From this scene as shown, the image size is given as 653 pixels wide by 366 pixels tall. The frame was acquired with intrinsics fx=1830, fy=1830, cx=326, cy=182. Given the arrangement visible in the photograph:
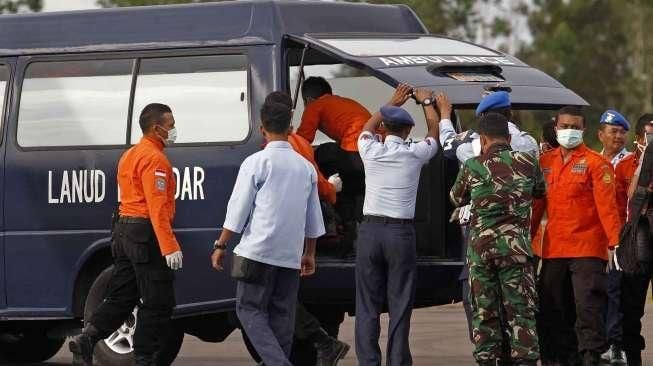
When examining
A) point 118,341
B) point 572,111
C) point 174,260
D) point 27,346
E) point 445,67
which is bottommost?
point 27,346

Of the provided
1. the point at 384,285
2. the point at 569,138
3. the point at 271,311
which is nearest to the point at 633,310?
the point at 569,138

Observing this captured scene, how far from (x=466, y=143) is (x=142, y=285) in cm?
217

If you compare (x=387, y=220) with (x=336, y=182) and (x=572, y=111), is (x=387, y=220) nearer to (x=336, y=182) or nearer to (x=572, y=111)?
(x=336, y=182)

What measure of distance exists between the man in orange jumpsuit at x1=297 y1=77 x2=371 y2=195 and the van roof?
44cm

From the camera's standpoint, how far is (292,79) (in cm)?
1280

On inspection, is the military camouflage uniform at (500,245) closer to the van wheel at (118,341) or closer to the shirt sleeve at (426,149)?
the shirt sleeve at (426,149)

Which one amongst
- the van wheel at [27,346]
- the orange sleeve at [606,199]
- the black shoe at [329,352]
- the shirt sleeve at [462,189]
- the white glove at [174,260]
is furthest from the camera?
the van wheel at [27,346]

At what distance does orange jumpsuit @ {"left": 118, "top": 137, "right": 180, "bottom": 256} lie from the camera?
1100 cm

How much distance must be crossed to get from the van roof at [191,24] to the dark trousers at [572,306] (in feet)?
6.93

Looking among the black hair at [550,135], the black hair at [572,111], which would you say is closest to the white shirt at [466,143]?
the black hair at [572,111]

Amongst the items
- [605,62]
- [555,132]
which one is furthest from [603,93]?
[555,132]

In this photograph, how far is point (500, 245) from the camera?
10445mm

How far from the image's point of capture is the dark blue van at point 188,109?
11.7 meters

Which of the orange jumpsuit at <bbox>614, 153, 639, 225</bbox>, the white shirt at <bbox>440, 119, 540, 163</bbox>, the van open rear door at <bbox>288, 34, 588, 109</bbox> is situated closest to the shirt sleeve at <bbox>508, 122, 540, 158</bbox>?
the white shirt at <bbox>440, 119, 540, 163</bbox>
